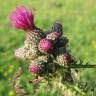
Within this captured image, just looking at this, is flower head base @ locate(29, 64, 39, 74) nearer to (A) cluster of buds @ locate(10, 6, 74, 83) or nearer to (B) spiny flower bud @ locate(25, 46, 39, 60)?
(A) cluster of buds @ locate(10, 6, 74, 83)

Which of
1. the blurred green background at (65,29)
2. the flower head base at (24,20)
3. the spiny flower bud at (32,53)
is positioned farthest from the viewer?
the blurred green background at (65,29)

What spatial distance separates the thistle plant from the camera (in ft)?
12.4

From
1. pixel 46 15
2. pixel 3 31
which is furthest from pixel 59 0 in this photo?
pixel 3 31

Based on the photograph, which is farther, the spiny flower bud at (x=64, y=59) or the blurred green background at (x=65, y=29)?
the blurred green background at (x=65, y=29)

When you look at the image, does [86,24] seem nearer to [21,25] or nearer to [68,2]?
[68,2]

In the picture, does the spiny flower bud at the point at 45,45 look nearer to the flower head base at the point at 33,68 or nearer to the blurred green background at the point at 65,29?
the flower head base at the point at 33,68

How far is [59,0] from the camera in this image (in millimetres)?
17688

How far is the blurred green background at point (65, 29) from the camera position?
9.54m

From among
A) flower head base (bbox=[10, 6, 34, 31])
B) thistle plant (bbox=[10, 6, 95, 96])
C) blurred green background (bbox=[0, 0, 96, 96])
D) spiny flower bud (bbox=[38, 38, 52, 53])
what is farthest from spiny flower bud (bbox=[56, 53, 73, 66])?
blurred green background (bbox=[0, 0, 96, 96])

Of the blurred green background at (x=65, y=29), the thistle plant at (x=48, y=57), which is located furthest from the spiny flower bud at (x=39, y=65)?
the blurred green background at (x=65, y=29)

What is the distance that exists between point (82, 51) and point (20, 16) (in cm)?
670

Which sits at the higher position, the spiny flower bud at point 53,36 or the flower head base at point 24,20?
the flower head base at point 24,20

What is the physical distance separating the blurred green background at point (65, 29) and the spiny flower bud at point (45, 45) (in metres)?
3.29

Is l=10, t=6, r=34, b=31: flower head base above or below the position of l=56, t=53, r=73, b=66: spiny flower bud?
above
